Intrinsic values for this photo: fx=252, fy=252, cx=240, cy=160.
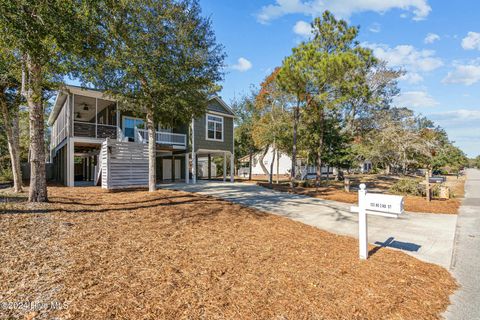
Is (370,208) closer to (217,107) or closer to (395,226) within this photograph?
(395,226)

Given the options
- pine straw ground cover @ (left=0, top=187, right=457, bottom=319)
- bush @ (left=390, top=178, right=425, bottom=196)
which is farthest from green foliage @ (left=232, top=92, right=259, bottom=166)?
pine straw ground cover @ (left=0, top=187, right=457, bottom=319)

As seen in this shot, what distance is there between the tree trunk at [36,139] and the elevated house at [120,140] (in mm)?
4414

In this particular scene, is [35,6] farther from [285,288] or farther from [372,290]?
[372,290]

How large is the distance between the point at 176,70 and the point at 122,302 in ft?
25.4

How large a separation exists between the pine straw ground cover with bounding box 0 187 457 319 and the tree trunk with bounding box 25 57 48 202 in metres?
1.10

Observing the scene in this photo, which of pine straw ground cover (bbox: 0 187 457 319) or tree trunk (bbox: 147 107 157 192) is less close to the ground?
tree trunk (bbox: 147 107 157 192)

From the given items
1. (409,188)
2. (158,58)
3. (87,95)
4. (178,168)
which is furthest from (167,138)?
(409,188)

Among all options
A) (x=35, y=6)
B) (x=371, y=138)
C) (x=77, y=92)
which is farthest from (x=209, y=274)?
(x=371, y=138)

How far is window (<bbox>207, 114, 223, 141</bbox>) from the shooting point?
17920mm

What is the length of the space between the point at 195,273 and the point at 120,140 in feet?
42.3

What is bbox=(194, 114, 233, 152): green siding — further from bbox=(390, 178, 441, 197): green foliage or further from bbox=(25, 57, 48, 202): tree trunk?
bbox=(390, 178, 441, 197): green foliage

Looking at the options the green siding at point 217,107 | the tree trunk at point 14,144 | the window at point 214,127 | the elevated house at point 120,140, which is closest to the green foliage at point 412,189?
the elevated house at point 120,140

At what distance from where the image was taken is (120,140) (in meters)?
14.2

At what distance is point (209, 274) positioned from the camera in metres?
3.24
